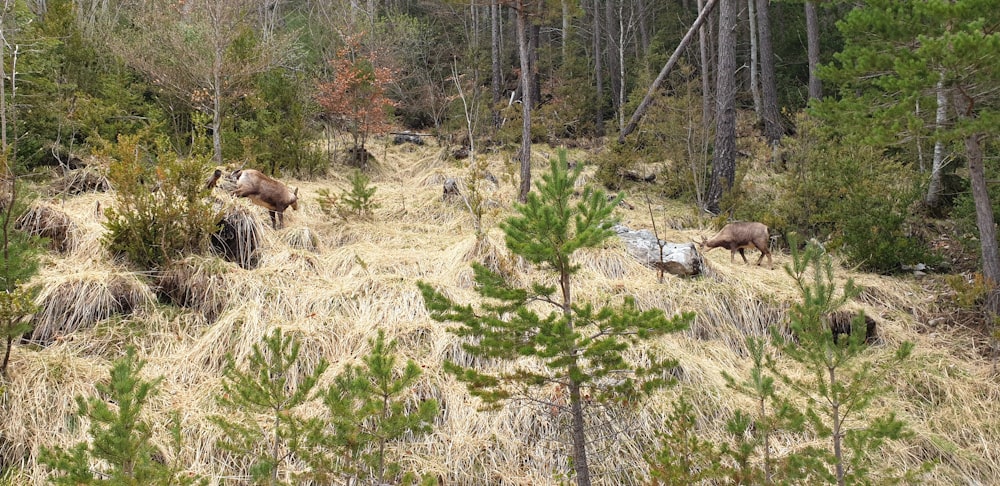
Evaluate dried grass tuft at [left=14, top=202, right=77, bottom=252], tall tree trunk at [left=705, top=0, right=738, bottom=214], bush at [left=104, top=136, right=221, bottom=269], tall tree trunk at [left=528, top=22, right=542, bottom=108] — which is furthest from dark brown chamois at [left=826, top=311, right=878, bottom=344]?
tall tree trunk at [left=528, top=22, right=542, bottom=108]

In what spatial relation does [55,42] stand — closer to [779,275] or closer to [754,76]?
[779,275]

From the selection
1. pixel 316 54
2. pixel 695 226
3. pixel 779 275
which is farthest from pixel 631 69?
pixel 779 275

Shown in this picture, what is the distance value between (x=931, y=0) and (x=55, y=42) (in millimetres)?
9127

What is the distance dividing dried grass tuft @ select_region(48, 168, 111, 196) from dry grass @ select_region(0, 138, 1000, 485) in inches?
18.4

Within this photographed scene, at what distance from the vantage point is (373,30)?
13.5 m

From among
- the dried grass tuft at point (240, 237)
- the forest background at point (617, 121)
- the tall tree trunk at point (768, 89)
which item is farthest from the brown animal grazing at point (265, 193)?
the tall tree trunk at point (768, 89)

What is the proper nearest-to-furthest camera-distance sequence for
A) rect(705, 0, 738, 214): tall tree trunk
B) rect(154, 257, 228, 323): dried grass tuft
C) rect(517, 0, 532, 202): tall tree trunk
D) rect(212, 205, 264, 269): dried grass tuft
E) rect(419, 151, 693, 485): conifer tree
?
rect(419, 151, 693, 485): conifer tree < rect(154, 257, 228, 323): dried grass tuft < rect(212, 205, 264, 269): dried grass tuft < rect(517, 0, 532, 202): tall tree trunk < rect(705, 0, 738, 214): tall tree trunk

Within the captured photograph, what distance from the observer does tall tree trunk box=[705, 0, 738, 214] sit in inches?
339

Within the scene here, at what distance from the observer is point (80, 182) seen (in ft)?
21.1

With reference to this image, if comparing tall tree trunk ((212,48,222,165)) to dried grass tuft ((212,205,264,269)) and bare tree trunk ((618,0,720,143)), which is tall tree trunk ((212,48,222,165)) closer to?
dried grass tuft ((212,205,264,269))

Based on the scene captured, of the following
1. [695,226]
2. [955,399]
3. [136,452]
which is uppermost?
[695,226]

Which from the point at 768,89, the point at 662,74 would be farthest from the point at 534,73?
the point at 662,74

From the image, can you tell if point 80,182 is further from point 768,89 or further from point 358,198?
point 768,89

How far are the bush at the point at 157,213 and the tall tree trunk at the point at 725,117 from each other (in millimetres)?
6764
